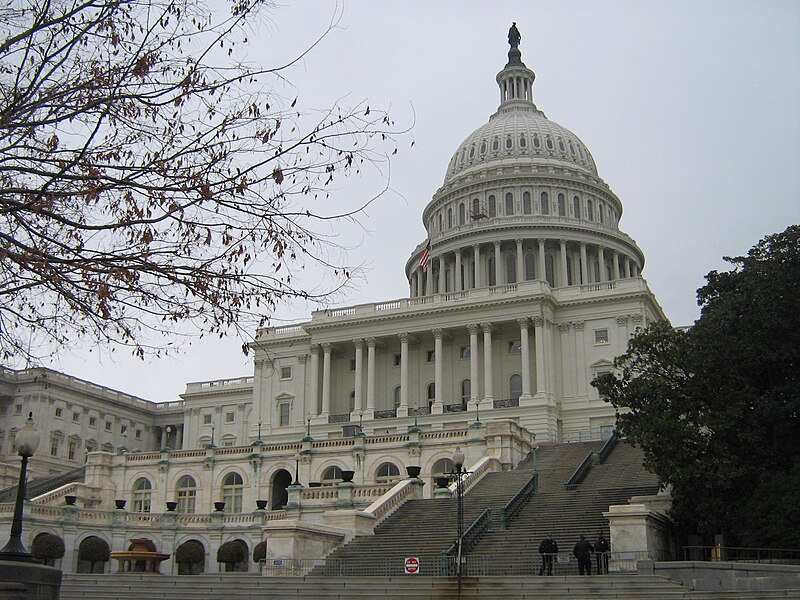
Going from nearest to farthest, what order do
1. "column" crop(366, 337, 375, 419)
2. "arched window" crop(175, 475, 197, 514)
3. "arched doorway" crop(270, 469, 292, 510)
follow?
"arched doorway" crop(270, 469, 292, 510) → "arched window" crop(175, 475, 197, 514) → "column" crop(366, 337, 375, 419)

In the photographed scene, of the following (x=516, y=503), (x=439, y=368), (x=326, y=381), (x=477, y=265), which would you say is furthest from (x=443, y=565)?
(x=477, y=265)

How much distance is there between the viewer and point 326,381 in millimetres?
86562

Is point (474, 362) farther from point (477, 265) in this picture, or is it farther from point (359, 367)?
point (477, 265)

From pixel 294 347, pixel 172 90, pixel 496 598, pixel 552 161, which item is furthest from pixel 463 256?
pixel 172 90

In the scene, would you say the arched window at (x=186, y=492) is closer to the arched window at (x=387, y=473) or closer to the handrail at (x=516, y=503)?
the arched window at (x=387, y=473)

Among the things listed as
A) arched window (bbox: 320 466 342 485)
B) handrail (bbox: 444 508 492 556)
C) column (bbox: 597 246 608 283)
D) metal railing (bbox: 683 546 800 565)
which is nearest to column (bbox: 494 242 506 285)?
column (bbox: 597 246 608 283)

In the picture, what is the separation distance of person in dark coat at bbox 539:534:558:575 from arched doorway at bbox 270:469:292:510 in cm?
3091

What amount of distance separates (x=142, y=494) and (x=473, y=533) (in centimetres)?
3439

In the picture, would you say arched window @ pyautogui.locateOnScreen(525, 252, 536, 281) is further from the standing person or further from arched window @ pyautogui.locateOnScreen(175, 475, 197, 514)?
the standing person

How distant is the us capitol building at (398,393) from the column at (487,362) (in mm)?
167

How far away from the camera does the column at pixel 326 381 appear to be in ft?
282

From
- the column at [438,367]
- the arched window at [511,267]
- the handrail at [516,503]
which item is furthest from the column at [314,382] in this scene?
the handrail at [516,503]

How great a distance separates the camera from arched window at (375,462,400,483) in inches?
2163

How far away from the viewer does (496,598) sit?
88.8 feet
